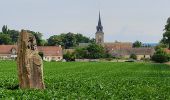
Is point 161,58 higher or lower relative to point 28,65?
higher

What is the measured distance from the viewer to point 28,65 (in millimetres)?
22844

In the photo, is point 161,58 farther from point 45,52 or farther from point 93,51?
point 45,52

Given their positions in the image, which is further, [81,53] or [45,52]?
[45,52]

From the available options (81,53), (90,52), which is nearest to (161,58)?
(90,52)

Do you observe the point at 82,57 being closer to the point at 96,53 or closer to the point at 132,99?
the point at 96,53

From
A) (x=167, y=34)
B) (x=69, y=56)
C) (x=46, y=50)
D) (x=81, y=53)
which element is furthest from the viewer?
(x=46, y=50)

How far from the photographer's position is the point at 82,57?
527ft

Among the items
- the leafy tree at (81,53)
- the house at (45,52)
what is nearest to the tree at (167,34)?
the leafy tree at (81,53)

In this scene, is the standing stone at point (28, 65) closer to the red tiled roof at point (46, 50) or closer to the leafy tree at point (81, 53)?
the leafy tree at point (81, 53)

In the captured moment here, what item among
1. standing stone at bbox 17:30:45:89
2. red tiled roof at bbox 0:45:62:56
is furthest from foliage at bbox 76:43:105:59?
standing stone at bbox 17:30:45:89

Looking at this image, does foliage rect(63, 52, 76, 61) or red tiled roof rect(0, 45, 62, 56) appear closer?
foliage rect(63, 52, 76, 61)

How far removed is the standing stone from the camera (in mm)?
22688

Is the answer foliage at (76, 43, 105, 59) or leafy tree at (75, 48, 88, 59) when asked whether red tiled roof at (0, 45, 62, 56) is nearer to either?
leafy tree at (75, 48, 88, 59)

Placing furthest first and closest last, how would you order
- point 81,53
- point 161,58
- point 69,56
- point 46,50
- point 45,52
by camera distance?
point 46,50, point 45,52, point 81,53, point 69,56, point 161,58
